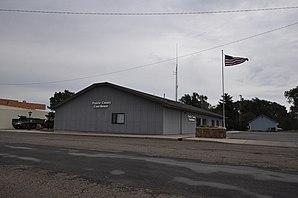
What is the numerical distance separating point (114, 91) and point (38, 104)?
126ft

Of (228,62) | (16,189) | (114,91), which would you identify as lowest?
(16,189)

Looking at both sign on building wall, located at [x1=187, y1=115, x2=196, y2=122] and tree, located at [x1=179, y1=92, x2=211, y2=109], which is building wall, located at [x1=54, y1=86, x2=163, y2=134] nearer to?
Answer: sign on building wall, located at [x1=187, y1=115, x2=196, y2=122]

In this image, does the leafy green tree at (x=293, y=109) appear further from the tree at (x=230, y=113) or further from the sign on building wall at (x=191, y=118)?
the sign on building wall at (x=191, y=118)

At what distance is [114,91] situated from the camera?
102 ft

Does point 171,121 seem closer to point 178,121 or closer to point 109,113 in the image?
point 178,121

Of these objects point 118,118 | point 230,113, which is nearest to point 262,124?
point 230,113

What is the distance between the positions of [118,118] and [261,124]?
6165 centimetres

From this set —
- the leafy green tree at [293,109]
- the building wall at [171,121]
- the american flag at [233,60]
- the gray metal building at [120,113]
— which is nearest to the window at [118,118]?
the gray metal building at [120,113]

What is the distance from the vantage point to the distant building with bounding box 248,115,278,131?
3147 inches

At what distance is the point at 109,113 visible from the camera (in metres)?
31.2

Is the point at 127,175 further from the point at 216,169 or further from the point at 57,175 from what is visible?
the point at 216,169

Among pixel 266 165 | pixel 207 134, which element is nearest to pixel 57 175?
pixel 266 165

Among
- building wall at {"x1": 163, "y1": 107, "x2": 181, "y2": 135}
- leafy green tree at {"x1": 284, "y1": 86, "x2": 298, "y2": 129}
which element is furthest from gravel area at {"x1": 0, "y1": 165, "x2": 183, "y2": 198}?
leafy green tree at {"x1": 284, "y1": 86, "x2": 298, "y2": 129}

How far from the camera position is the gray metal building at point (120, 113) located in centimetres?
2828
